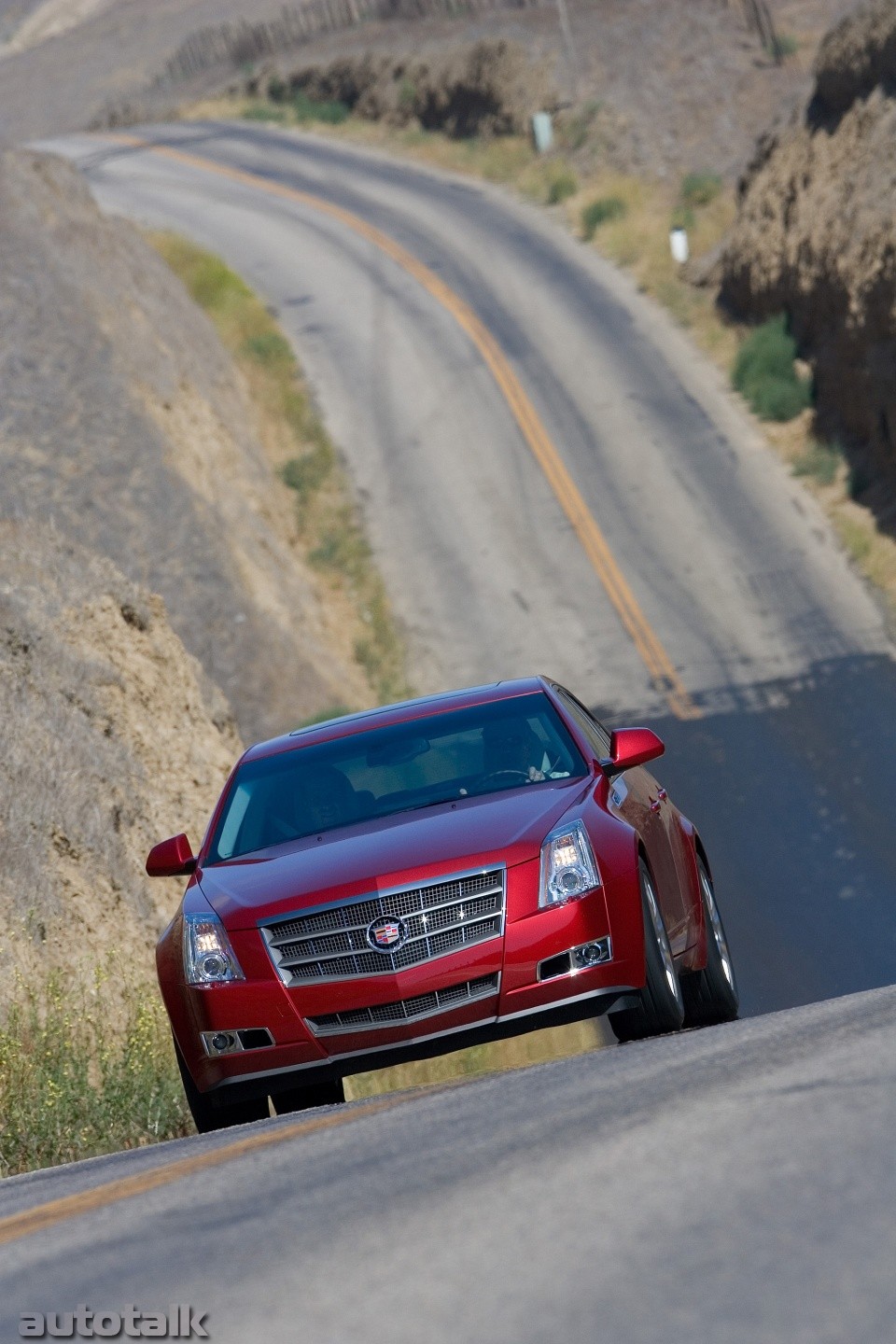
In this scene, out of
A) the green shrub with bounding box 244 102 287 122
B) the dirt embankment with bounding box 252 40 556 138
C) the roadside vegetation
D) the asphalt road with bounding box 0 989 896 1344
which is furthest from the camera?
the green shrub with bounding box 244 102 287 122

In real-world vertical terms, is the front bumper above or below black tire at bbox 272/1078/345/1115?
above

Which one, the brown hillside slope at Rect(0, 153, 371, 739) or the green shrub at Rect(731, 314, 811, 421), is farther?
the green shrub at Rect(731, 314, 811, 421)

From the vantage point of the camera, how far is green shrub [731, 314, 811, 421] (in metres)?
33.8

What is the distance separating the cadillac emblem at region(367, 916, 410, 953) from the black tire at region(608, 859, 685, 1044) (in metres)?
1.00

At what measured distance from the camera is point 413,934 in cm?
808

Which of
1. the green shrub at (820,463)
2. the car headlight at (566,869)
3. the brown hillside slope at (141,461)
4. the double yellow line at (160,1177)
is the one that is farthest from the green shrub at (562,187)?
the double yellow line at (160,1177)

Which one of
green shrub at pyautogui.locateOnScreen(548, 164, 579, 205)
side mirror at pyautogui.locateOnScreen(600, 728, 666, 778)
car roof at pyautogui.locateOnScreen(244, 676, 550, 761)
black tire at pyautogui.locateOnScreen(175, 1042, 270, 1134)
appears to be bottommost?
green shrub at pyautogui.locateOnScreen(548, 164, 579, 205)

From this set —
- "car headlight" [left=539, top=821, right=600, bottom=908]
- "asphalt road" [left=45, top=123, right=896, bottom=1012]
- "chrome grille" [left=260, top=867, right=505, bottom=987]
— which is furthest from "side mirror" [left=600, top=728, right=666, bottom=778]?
"asphalt road" [left=45, top=123, right=896, bottom=1012]

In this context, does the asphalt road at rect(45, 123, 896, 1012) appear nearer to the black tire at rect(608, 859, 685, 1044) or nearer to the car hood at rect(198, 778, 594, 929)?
the black tire at rect(608, 859, 685, 1044)

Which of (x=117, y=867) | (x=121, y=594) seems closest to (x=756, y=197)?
(x=121, y=594)

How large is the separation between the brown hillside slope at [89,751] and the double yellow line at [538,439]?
24.6 ft

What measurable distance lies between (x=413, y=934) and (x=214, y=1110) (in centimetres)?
→ 135

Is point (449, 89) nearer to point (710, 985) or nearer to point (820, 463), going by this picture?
point (820, 463)

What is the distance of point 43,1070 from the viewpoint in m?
9.34
